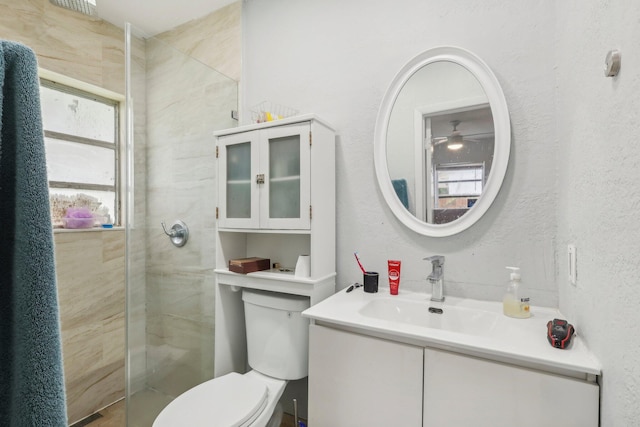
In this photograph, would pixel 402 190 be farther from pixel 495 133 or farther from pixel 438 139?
pixel 495 133

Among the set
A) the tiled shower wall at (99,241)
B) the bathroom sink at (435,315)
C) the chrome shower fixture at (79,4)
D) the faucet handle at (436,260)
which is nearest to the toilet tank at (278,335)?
the bathroom sink at (435,315)

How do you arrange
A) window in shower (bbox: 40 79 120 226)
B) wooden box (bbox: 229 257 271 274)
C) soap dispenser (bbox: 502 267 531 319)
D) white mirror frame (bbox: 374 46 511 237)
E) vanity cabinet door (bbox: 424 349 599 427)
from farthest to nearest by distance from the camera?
window in shower (bbox: 40 79 120 226) → wooden box (bbox: 229 257 271 274) → white mirror frame (bbox: 374 46 511 237) → soap dispenser (bbox: 502 267 531 319) → vanity cabinet door (bbox: 424 349 599 427)

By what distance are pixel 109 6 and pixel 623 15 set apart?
8.18 feet

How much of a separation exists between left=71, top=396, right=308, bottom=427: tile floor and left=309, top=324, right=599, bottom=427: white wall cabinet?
642 mm

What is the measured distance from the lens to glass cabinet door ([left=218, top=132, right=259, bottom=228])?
1570mm

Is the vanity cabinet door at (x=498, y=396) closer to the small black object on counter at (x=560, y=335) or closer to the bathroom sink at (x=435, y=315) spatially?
the small black object on counter at (x=560, y=335)

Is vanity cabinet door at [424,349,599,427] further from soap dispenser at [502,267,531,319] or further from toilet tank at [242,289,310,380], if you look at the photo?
toilet tank at [242,289,310,380]

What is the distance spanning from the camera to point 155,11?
2039 millimetres

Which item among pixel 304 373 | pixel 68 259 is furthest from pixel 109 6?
pixel 304 373

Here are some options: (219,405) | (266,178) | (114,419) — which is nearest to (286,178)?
(266,178)

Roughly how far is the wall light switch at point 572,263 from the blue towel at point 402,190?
1.99 feet

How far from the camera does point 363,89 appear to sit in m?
1.56

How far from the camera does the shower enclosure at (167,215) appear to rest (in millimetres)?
1519

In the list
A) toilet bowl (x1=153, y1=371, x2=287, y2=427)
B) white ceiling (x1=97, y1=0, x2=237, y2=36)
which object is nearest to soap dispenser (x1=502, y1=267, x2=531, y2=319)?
toilet bowl (x1=153, y1=371, x2=287, y2=427)
